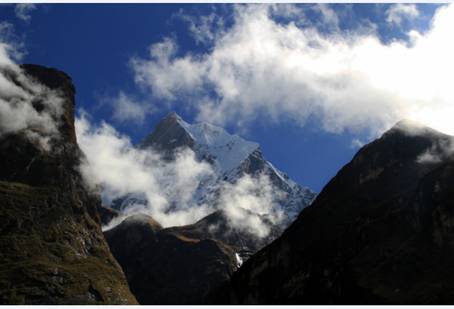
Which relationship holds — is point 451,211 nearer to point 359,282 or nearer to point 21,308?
point 359,282

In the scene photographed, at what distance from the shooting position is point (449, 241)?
187 m

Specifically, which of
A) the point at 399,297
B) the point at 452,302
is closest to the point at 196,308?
the point at 452,302

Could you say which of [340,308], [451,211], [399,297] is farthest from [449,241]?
[340,308]

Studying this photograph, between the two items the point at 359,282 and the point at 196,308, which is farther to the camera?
the point at 359,282

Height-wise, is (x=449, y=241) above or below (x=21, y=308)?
above

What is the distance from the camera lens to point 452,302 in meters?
156

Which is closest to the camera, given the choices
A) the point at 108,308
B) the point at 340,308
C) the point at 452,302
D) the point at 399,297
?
the point at 108,308

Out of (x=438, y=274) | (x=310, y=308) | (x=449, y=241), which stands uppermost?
(x=449, y=241)

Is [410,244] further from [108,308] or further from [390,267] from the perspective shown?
[108,308]

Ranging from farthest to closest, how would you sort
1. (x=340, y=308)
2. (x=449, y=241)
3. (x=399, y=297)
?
1. (x=449, y=241)
2. (x=399, y=297)
3. (x=340, y=308)

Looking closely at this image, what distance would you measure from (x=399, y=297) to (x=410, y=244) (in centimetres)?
2786

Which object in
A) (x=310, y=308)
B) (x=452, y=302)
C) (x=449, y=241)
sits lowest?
(x=310, y=308)

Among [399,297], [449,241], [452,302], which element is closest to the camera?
[452,302]

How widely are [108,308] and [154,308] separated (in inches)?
175
